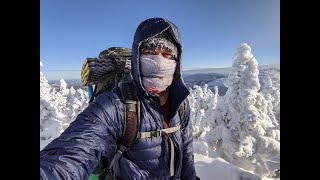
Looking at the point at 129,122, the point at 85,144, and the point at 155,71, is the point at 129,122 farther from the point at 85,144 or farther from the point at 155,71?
the point at 155,71

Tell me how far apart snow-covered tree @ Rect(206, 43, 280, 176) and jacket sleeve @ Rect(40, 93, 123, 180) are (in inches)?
680

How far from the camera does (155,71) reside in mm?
2635

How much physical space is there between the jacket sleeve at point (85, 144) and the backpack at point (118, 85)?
10cm

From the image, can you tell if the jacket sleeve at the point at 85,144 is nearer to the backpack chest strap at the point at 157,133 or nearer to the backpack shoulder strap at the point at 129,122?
the backpack shoulder strap at the point at 129,122

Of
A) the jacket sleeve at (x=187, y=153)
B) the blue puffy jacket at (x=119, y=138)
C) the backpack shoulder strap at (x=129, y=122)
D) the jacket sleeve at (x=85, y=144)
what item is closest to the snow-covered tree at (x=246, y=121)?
the jacket sleeve at (x=187, y=153)

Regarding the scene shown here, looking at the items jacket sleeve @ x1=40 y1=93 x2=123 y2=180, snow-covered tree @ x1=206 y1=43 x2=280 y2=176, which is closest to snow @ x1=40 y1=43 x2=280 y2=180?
snow-covered tree @ x1=206 y1=43 x2=280 y2=176

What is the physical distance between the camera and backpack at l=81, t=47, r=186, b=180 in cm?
236

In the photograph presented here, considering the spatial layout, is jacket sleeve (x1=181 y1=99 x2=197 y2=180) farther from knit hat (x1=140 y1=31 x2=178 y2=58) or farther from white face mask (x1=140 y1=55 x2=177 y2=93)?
knit hat (x1=140 y1=31 x2=178 y2=58)

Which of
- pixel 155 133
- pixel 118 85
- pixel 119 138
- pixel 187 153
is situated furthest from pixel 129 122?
pixel 187 153

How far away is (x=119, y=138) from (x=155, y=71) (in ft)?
2.73

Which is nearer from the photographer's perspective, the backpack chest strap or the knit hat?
the backpack chest strap

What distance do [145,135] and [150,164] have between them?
14.7 inches
